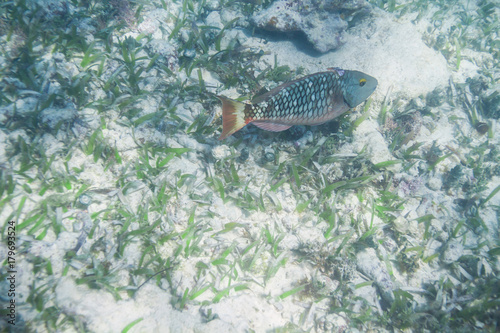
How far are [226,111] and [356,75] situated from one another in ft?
7.02

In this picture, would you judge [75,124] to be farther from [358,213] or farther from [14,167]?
[358,213]

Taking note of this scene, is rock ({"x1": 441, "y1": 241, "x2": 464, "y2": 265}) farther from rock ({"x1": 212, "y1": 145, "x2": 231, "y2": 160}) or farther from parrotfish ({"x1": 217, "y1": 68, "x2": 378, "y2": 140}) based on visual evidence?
rock ({"x1": 212, "y1": 145, "x2": 231, "y2": 160})

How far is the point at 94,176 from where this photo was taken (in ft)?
11.4

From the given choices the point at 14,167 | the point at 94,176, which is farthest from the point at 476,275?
the point at 14,167

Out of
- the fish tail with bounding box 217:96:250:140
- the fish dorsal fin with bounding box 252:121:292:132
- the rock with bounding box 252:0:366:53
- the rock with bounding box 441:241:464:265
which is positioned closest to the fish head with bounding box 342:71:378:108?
the fish dorsal fin with bounding box 252:121:292:132

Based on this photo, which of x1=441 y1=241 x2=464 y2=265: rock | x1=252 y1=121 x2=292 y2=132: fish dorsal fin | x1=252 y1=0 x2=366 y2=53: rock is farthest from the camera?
x1=252 y1=0 x2=366 y2=53: rock

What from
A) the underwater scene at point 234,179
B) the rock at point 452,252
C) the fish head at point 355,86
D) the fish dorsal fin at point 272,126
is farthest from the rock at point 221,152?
the rock at point 452,252

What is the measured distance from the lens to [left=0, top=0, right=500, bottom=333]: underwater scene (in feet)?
9.47

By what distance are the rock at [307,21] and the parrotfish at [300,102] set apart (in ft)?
6.47

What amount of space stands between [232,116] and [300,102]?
0.98m

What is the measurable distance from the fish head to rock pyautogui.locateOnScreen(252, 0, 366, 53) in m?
1.88

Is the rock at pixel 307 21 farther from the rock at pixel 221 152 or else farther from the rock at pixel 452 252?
the rock at pixel 452 252

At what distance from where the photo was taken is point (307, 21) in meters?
5.18

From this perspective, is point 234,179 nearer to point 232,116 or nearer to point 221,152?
point 221,152
